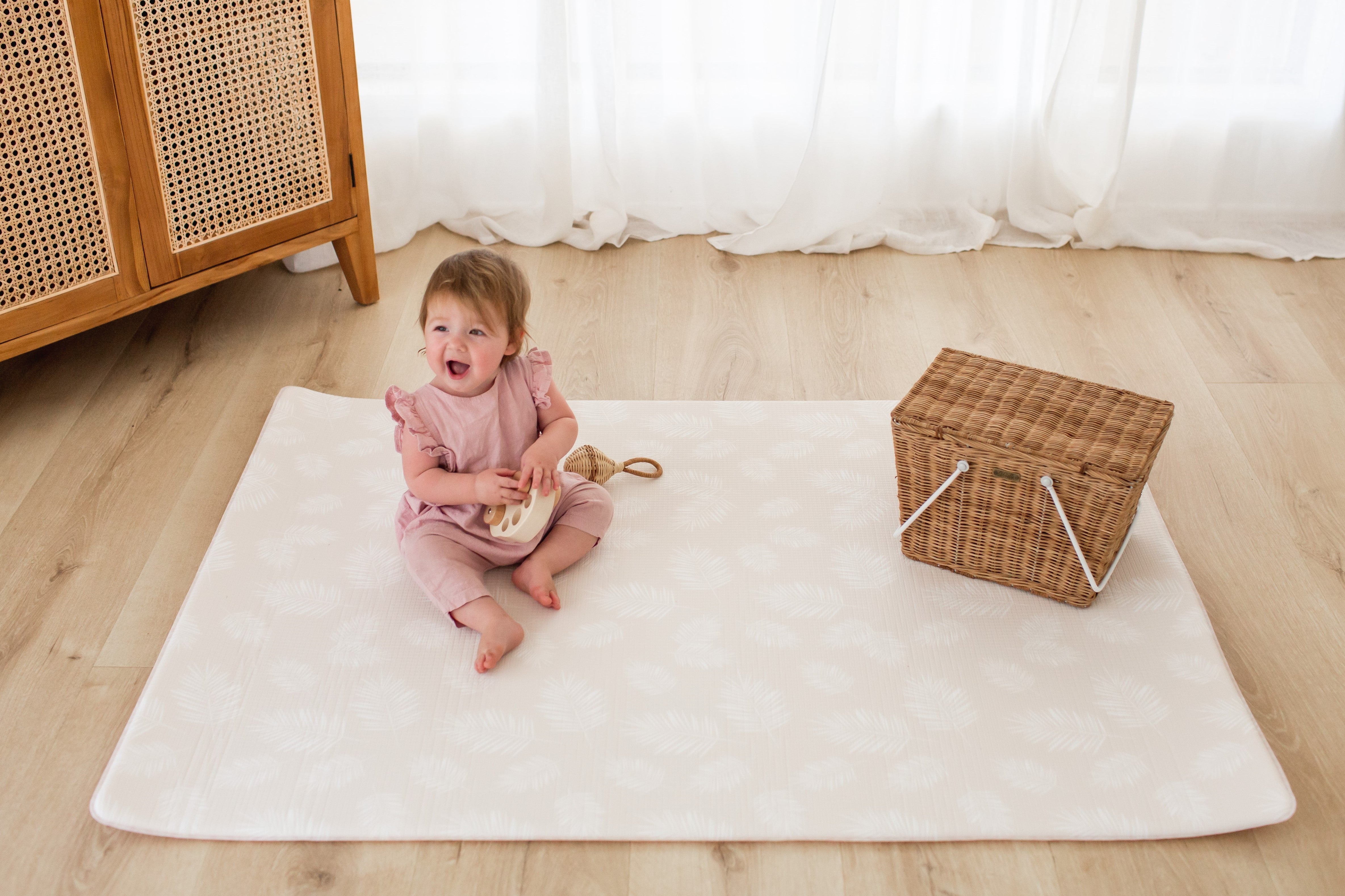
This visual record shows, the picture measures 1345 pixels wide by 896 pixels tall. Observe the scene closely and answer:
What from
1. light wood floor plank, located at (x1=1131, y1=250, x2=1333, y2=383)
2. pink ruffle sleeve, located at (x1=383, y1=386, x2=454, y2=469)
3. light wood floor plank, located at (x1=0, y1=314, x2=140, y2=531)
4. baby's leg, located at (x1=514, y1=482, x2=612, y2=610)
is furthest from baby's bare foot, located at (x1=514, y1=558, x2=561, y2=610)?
light wood floor plank, located at (x1=1131, y1=250, x2=1333, y2=383)

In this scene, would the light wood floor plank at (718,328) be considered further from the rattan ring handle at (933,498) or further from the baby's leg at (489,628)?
the baby's leg at (489,628)

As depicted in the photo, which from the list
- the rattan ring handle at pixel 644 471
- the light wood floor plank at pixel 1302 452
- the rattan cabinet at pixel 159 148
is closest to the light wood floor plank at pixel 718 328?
the rattan ring handle at pixel 644 471

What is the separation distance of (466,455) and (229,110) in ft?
2.69

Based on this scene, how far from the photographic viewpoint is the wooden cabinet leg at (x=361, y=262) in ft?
7.05

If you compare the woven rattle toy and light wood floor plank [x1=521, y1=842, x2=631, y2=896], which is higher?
the woven rattle toy

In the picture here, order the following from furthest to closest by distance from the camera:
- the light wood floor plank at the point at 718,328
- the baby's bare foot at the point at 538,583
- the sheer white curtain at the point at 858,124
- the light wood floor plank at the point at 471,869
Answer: the sheer white curtain at the point at 858,124
the light wood floor plank at the point at 718,328
the baby's bare foot at the point at 538,583
the light wood floor plank at the point at 471,869

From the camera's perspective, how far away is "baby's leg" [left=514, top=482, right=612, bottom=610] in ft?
4.80

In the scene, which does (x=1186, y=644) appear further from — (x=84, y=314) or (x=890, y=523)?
(x=84, y=314)

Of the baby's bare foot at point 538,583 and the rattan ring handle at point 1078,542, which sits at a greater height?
the rattan ring handle at point 1078,542

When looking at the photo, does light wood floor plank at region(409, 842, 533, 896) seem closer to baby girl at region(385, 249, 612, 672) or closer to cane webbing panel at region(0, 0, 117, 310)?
baby girl at region(385, 249, 612, 672)

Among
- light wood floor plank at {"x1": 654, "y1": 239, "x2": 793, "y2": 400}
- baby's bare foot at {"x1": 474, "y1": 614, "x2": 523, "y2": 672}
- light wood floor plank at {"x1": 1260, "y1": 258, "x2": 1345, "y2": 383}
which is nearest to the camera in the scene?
baby's bare foot at {"x1": 474, "y1": 614, "x2": 523, "y2": 672}

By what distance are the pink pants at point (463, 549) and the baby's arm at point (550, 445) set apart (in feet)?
0.20

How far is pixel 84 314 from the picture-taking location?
1.80 meters

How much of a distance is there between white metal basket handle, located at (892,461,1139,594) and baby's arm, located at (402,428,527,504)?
49 centimetres
